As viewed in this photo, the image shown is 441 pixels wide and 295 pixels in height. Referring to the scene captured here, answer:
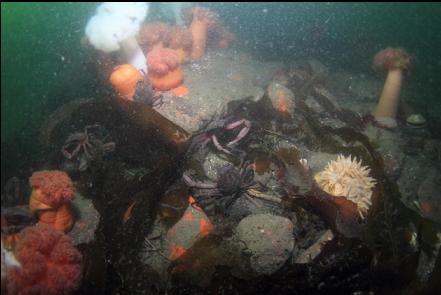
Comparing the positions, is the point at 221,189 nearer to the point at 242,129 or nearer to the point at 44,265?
the point at 242,129

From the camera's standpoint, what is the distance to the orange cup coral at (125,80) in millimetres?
5949

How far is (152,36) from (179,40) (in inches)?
27.7

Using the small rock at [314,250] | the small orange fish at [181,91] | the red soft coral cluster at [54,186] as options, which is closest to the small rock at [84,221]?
the red soft coral cluster at [54,186]

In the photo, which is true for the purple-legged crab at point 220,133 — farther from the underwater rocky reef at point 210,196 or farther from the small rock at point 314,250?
the small rock at point 314,250

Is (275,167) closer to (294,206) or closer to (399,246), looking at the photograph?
(294,206)

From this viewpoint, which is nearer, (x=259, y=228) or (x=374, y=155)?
(x=259, y=228)

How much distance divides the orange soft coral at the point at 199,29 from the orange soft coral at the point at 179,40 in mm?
596

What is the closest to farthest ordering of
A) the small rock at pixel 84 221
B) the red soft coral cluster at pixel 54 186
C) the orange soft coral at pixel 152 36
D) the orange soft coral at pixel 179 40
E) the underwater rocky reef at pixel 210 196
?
the underwater rocky reef at pixel 210 196 < the red soft coral cluster at pixel 54 186 < the small rock at pixel 84 221 < the orange soft coral at pixel 152 36 < the orange soft coral at pixel 179 40

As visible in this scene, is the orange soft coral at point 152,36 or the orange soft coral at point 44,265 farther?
the orange soft coral at point 152,36

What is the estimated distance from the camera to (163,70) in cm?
620

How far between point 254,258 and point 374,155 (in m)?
2.44

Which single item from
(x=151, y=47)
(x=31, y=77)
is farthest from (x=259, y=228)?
(x=31, y=77)

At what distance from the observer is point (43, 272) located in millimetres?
3139

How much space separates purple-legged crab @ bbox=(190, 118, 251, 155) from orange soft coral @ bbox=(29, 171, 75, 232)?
185 centimetres
